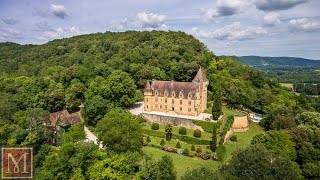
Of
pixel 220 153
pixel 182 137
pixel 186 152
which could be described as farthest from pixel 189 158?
pixel 182 137

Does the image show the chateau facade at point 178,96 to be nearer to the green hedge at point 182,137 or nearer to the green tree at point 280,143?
the green hedge at point 182,137

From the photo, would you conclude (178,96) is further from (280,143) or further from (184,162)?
(280,143)

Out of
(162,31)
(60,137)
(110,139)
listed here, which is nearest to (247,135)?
(110,139)

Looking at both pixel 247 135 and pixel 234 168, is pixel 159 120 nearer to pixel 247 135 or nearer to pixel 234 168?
pixel 247 135

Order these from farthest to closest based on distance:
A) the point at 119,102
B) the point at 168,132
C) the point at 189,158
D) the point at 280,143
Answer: the point at 119,102, the point at 168,132, the point at 189,158, the point at 280,143

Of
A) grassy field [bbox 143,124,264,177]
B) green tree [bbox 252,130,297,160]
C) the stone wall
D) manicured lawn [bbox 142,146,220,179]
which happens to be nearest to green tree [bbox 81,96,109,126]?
the stone wall

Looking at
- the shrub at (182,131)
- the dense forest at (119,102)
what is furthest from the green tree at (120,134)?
the shrub at (182,131)
